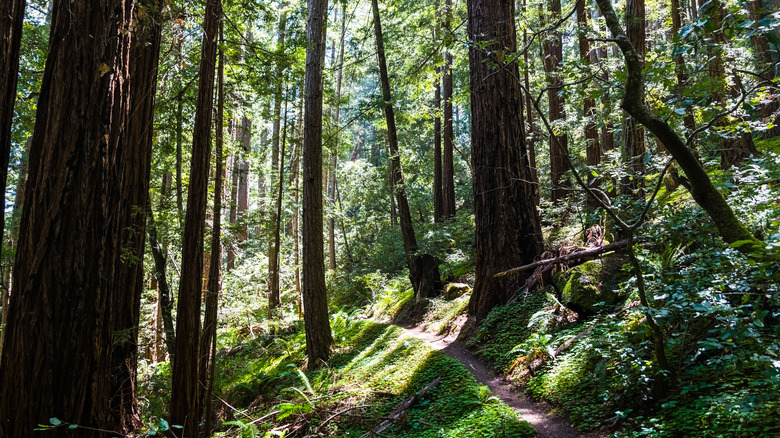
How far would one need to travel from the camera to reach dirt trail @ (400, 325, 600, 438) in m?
3.83

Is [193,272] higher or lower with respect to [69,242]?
lower

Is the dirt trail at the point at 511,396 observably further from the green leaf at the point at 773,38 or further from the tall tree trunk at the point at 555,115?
the tall tree trunk at the point at 555,115

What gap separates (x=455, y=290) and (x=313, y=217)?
4184mm

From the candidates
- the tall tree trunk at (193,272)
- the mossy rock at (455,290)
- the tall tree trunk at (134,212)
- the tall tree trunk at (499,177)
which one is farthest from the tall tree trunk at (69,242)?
the mossy rock at (455,290)

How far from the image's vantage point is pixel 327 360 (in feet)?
28.3

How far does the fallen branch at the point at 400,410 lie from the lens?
187 inches

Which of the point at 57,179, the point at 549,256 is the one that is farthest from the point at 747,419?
the point at 57,179

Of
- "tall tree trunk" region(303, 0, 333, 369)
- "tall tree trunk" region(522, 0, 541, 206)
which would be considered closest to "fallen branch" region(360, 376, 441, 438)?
"tall tree trunk" region(522, 0, 541, 206)

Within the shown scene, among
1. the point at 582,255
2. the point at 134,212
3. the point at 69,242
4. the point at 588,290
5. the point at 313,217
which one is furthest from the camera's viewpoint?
the point at 313,217

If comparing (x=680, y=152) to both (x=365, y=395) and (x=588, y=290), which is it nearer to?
(x=588, y=290)

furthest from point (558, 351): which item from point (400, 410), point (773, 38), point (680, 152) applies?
point (773, 38)

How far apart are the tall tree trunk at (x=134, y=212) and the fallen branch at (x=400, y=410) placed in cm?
281

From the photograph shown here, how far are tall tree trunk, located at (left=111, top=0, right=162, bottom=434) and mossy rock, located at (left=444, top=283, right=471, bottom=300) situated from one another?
7064 millimetres

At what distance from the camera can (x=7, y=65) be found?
3.40 metres
